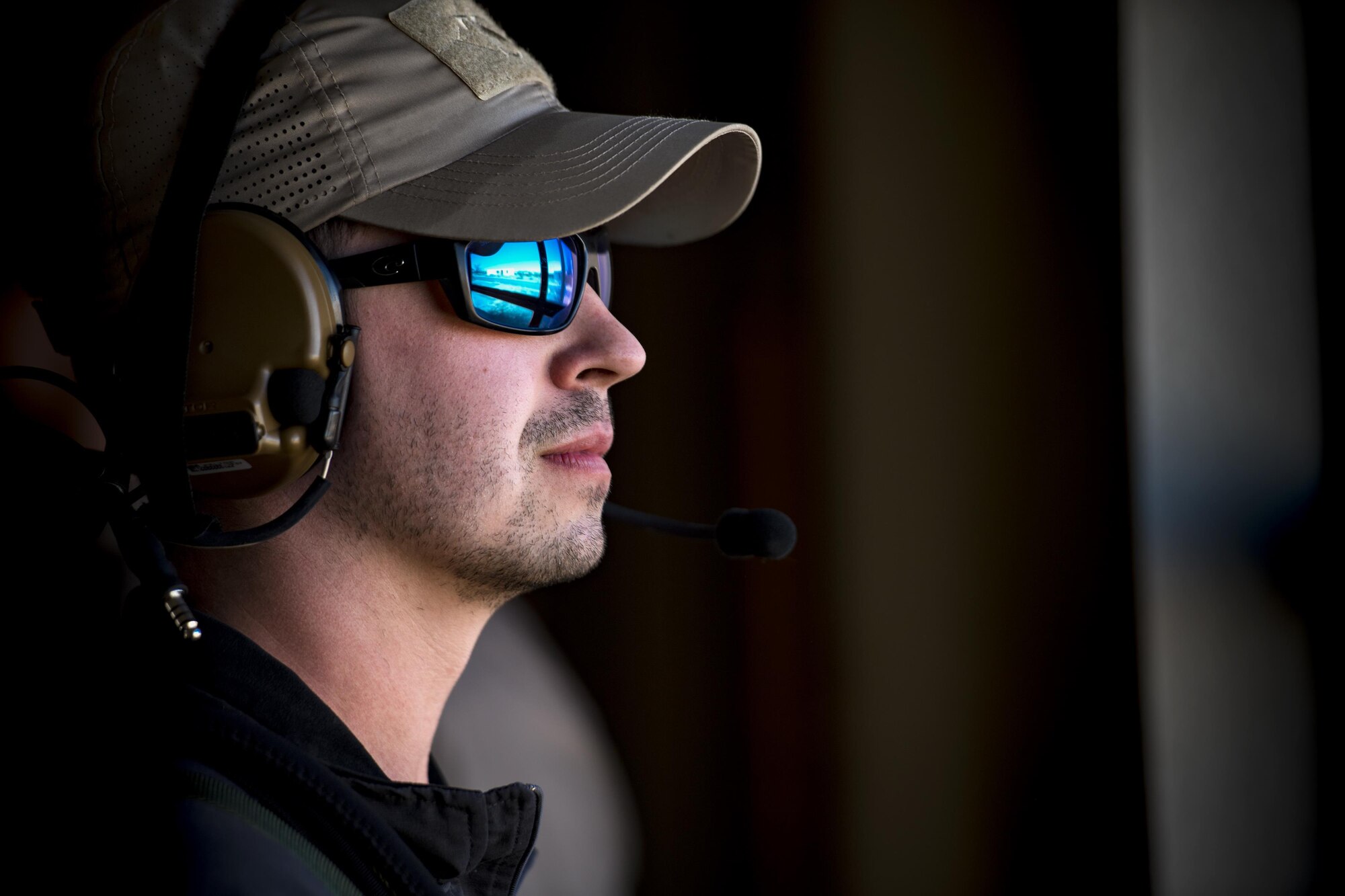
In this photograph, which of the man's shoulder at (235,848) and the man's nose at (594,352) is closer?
the man's shoulder at (235,848)

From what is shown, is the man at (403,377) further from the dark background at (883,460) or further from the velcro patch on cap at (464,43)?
the dark background at (883,460)

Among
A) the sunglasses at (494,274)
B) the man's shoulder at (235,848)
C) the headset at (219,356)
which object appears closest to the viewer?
the man's shoulder at (235,848)

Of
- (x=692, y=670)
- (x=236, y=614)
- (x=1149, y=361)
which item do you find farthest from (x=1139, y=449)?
(x=236, y=614)

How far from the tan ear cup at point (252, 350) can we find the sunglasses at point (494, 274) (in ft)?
0.21

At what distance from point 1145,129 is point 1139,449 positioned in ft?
1.24

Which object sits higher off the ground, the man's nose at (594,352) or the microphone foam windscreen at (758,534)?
the man's nose at (594,352)

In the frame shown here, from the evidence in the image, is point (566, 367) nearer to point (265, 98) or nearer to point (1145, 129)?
point (265, 98)

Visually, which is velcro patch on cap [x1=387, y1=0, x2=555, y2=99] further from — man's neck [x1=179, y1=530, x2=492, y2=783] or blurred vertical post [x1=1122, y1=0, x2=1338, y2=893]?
blurred vertical post [x1=1122, y1=0, x2=1338, y2=893]

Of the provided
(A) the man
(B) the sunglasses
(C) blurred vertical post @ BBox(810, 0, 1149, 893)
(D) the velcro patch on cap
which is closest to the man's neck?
(A) the man

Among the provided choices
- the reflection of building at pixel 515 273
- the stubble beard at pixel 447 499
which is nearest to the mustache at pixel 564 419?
the stubble beard at pixel 447 499

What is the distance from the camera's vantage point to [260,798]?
2.17 feet

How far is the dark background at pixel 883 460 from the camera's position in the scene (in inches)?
48.1

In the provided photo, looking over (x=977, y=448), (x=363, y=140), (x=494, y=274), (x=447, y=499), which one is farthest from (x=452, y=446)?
(x=977, y=448)

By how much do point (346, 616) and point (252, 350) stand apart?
24cm
